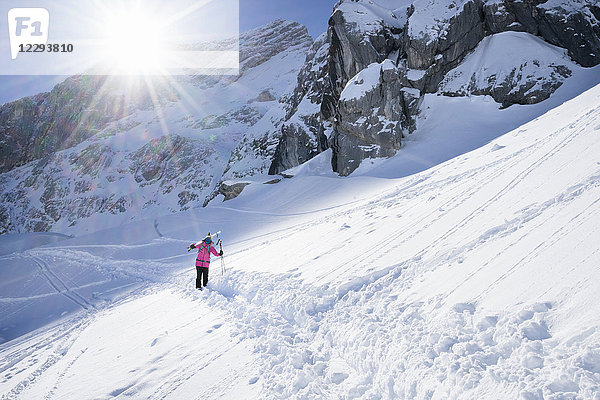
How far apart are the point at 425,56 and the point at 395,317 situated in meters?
33.6

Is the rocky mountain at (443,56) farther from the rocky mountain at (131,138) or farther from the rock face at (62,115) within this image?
the rock face at (62,115)

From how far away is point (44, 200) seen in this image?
8700 cm

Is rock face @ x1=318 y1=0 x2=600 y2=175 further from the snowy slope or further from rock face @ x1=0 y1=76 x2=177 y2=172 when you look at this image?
rock face @ x1=0 y1=76 x2=177 y2=172

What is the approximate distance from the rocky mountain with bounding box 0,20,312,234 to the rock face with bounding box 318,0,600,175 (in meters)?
21.8

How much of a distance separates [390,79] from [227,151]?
54.0 m

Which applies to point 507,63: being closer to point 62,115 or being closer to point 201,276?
point 201,276

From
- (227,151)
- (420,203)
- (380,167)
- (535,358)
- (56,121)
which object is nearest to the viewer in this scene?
(535,358)

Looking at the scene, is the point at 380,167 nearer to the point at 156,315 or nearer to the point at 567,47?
the point at 567,47

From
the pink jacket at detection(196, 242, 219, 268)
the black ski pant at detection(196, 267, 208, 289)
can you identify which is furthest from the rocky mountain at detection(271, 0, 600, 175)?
the black ski pant at detection(196, 267, 208, 289)

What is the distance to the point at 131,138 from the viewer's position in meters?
92.2

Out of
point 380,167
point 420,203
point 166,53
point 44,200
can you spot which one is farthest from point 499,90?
point 166,53

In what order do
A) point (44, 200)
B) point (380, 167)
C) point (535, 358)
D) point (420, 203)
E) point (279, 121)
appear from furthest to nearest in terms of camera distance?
1. point (44, 200)
2. point (279, 121)
3. point (380, 167)
4. point (420, 203)
5. point (535, 358)

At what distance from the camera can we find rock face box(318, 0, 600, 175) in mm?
27453

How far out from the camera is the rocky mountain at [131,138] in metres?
76.9
